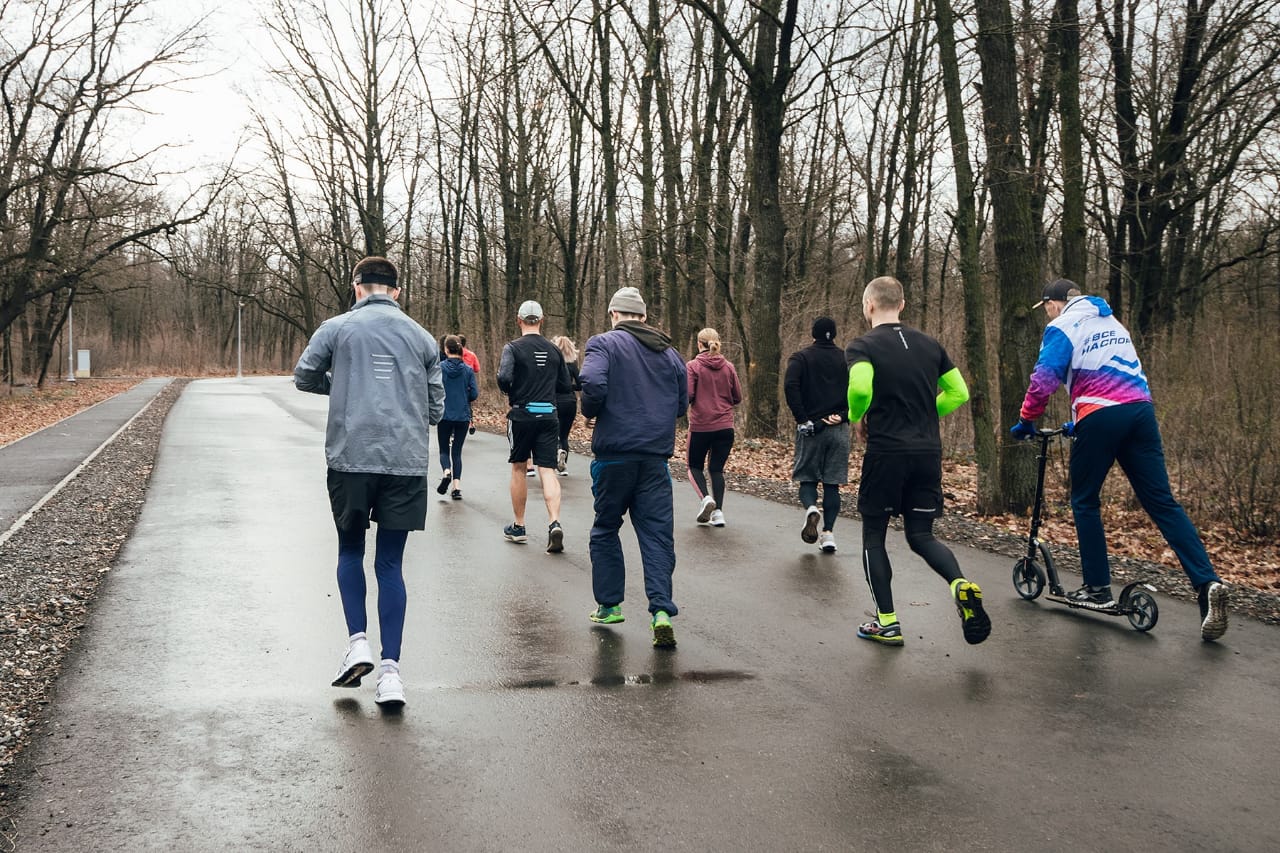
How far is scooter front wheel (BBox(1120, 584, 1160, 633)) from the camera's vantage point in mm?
6457

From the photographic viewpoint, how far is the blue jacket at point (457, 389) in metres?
12.5

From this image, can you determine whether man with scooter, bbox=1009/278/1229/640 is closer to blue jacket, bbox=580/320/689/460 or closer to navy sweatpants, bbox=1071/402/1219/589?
navy sweatpants, bbox=1071/402/1219/589

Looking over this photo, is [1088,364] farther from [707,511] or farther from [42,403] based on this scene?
[42,403]

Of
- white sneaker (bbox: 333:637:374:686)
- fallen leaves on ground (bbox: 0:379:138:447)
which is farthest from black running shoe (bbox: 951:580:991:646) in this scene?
fallen leaves on ground (bbox: 0:379:138:447)

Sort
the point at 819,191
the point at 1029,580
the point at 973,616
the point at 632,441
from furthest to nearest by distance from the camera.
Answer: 1. the point at 819,191
2. the point at 1029,580
3. the point at 632,441
4. the point at 973,616

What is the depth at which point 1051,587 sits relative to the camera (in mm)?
7238

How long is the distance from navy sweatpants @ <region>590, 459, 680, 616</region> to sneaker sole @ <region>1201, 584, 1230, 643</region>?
10.2 feet

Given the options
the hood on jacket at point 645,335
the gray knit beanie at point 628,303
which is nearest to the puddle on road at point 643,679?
the hood on jacket at point 645,335

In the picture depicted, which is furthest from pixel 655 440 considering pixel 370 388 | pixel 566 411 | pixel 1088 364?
pixel 566 411

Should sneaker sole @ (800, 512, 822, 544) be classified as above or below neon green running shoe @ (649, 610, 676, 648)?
above

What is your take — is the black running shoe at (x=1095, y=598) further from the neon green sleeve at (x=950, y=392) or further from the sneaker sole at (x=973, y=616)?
the neon green sleeve at (x=950, y=392)

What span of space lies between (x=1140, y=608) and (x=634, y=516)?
3.12 m

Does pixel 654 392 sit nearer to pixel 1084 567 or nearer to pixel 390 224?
pixel 1084 567

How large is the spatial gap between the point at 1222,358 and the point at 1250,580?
3.44 meters
